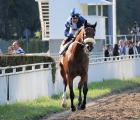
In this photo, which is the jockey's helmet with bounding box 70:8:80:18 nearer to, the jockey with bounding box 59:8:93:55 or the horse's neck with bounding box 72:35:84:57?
the jockey with bounding box 59:8:93:55

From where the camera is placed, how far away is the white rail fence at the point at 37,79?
1435 centimetres

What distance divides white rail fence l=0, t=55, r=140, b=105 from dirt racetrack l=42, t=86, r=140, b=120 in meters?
1.48

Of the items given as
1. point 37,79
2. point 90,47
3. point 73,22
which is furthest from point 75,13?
point 37,79

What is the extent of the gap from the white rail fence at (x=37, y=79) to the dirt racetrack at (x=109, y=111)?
148 centimetres

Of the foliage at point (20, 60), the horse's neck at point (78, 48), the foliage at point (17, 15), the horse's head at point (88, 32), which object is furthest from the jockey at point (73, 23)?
the foliage at point (17, 15)

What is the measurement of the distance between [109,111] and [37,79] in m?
3.40

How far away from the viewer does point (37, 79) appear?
54.3 ft

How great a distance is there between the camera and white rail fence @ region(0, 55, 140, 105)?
1435 cm

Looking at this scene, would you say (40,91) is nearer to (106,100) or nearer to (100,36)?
(106,100)

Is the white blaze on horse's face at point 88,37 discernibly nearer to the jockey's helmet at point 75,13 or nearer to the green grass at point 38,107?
the jockey's helmet at point 75,13

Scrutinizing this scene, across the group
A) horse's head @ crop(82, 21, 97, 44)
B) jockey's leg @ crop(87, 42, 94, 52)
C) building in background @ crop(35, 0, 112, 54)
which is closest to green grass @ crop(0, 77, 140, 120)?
jockey's leg @ crop(87, 42, 94, 52)

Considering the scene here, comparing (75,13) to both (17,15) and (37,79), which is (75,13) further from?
(17,15)

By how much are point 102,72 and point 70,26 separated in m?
9.23

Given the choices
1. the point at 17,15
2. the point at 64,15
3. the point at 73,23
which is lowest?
the point at 73,23
